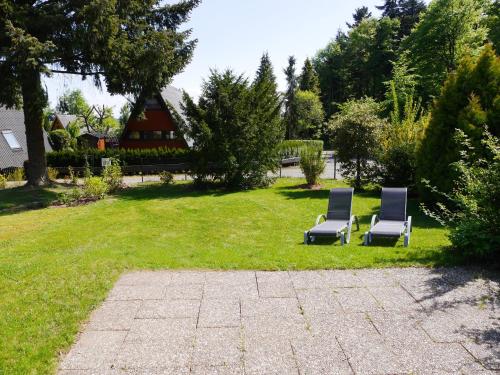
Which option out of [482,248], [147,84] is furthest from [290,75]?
[482,248]

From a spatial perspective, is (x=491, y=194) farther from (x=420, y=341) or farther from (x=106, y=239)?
(x=106, y=239)

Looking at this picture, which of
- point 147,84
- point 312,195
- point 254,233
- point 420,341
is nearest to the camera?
point 420,341

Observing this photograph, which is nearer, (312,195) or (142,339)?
(142,339)

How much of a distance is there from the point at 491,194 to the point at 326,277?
302 centimetres

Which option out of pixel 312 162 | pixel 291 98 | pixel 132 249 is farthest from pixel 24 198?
pixel 291 98

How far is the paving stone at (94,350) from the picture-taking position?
400 cm

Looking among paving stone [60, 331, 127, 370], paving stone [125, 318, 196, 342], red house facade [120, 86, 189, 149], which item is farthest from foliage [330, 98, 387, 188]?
red house facade [120, 86, 189, 149]

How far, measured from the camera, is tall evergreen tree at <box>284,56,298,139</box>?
56938 mm

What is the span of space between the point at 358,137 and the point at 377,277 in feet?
35.2

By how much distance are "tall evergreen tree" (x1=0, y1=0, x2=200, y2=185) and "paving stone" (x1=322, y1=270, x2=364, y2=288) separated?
1321 cm

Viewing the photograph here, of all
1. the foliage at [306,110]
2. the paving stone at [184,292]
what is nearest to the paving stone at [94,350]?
the paving stone at [184,292]

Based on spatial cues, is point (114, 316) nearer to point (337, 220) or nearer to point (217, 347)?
point (217, 347)

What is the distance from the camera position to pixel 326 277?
20.4 feet

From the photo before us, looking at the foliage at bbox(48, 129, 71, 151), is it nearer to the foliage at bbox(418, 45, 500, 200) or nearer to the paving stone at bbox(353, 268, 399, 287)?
the foliage at bbox(418, 45, 500, 200)
